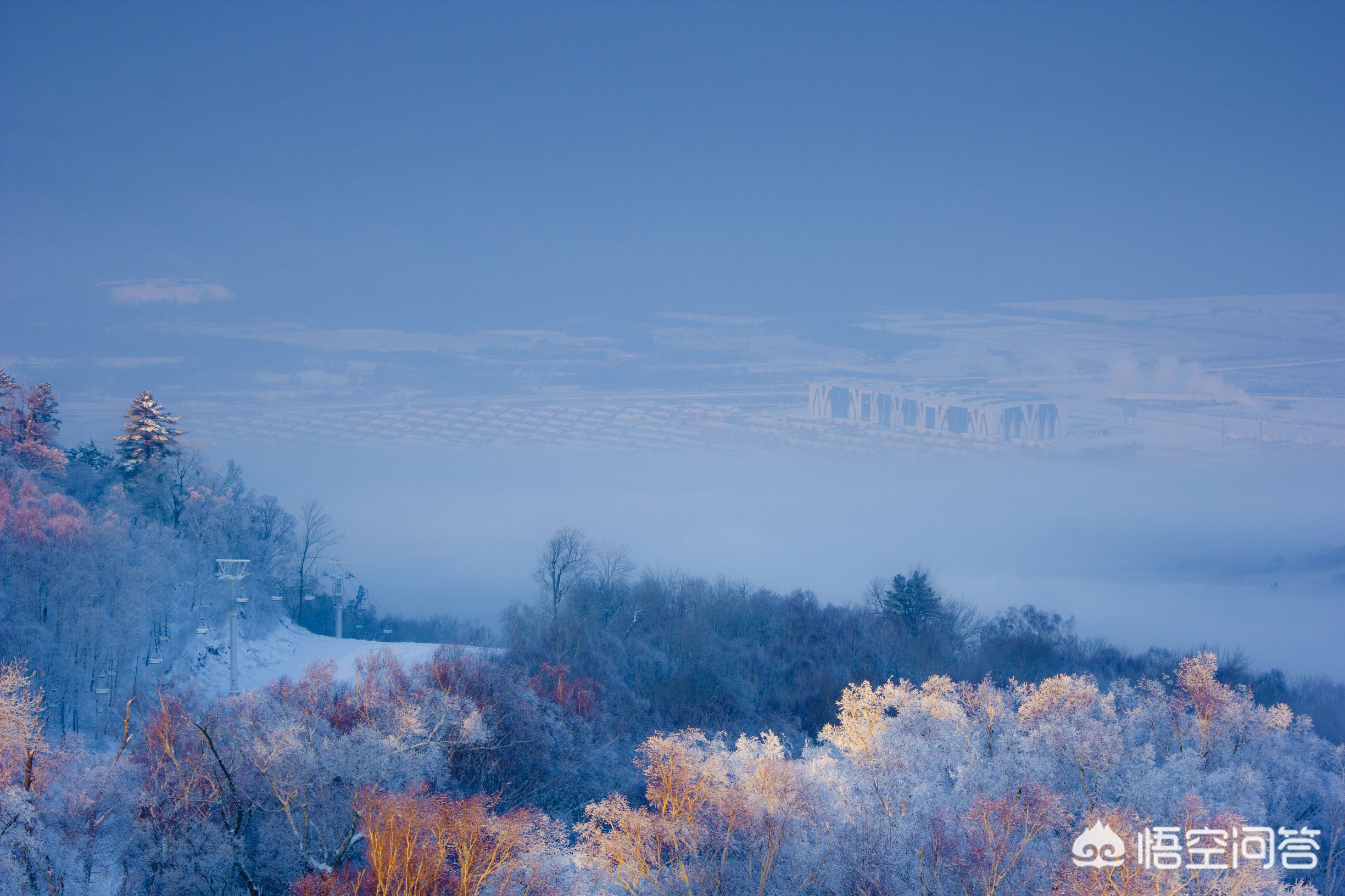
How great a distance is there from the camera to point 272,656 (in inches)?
2103

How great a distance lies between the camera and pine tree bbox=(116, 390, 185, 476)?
54.7m

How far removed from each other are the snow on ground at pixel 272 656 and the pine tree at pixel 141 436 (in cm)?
1136

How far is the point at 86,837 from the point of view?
25.8 m

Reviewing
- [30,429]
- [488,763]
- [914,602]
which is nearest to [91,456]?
[30,429]

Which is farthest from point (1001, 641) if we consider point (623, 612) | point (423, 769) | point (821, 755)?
point (423, 769)

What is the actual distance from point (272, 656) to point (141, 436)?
603 inches

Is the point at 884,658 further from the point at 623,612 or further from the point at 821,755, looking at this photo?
the point at 821,755

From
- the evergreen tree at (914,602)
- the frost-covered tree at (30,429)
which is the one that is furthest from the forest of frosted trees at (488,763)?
the evergreen tree at (914,602)

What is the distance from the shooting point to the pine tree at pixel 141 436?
179 feet

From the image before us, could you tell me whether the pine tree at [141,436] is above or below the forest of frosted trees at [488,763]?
above

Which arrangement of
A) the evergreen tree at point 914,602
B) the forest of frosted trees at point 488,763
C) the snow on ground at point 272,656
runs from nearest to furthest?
the forest of frosted trees at point 488,763 → the snow on ground at point 272,656 → the evergreen tree at point 914,602

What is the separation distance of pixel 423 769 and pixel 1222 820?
2692 cm

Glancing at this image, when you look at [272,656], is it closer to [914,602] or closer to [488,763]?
[488,763]

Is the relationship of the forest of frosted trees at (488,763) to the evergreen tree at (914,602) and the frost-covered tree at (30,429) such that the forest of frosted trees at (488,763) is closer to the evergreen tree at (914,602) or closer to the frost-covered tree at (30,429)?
the frost-covered tree at (30,429)
